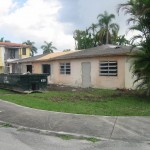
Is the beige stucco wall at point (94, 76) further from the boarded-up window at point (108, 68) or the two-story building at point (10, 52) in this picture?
the two-story building at point (10, 52)

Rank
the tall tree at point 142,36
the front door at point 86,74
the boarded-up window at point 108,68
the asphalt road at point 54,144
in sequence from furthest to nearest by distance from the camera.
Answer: the front door at point 86,74, the boarded-up window at point 108,68, the tall tree at point 142,36, the asphalt road at point 54,144

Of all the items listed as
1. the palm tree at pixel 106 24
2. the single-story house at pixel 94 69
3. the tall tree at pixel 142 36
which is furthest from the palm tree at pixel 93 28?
the tall tree at pixel 142 36

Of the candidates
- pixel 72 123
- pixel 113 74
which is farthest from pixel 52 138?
pixel 113 74

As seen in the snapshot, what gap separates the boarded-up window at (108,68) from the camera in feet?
80.5

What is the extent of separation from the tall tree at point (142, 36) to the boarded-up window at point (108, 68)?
276 inches

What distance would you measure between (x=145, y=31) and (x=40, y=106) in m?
6.65

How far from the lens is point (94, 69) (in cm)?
2653

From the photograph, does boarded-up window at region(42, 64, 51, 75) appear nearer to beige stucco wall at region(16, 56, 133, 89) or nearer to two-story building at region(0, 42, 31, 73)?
beige stucco wall at region(16, 56, 133, 89)

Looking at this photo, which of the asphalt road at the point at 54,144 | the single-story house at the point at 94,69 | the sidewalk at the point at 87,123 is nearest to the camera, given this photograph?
the asphalt road at the point at 54,144

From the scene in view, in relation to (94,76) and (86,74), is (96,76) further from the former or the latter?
(86,74)

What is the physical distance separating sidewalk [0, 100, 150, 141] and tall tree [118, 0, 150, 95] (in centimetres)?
554

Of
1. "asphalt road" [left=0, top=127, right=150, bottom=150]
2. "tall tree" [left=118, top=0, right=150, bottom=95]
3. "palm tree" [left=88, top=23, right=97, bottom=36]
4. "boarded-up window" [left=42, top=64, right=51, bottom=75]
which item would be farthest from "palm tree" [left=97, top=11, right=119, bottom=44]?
"asphalt road" [left=0, top=127, right=150, bottom=150]

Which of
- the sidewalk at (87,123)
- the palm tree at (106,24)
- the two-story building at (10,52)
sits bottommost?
the sidewalk at (87,123)

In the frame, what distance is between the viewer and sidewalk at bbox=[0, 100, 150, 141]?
31.6 feet
